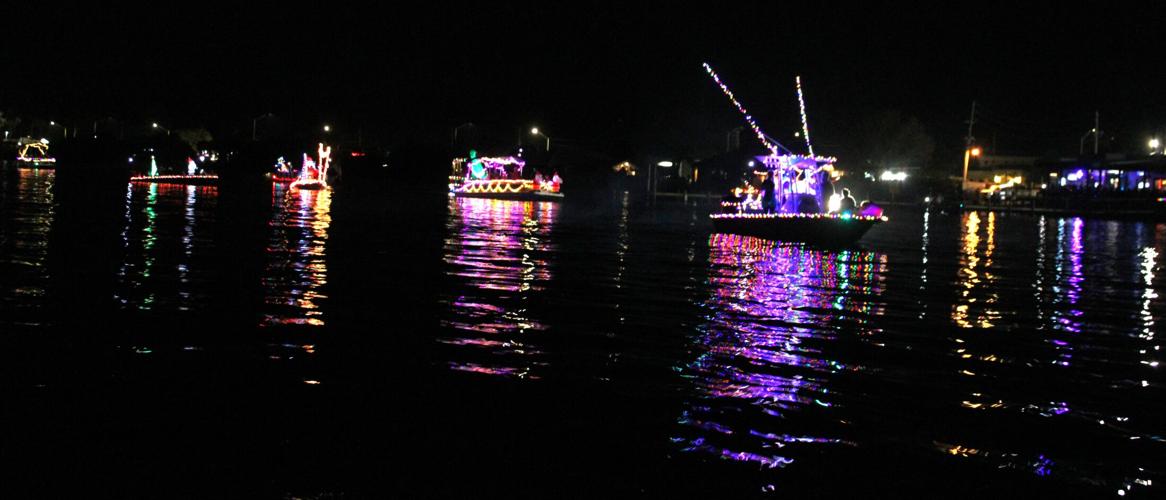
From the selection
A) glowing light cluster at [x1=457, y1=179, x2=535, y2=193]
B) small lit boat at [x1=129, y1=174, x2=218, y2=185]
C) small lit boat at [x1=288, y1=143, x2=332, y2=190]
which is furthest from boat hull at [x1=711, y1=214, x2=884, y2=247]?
small lit boat at [x1=129, y1=174, x2=218, y2=185]

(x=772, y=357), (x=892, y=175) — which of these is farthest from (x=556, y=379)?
(x=892, y=175)

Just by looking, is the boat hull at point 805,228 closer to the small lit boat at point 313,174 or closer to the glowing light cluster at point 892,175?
the small lit boat at point 313,174

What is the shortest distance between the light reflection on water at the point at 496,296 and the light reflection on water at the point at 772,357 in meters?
1.61

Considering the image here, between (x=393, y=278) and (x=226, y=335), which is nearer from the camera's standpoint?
(x=226, y=335)

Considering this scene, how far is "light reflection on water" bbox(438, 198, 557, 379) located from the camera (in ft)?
30.3

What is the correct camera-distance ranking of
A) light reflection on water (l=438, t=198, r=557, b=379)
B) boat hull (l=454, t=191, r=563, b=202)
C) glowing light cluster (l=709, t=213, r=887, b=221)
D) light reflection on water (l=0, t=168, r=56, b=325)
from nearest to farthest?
light reflection on water (l=438, t=198, r=557, b=379)
light reflection on water (l=0, t=168, r=56, b=325)
glowing light cluster (l=709, t=213, r=887, b=221)
boat hull (l=454, t=191, r=563, b=202)

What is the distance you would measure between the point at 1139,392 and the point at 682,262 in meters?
11.5

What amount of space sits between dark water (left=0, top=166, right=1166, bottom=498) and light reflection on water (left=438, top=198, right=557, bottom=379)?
0.07m

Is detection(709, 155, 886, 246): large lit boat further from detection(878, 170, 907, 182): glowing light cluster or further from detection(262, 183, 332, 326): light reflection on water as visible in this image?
detection(878, 170, 907, 182): glowing light cluster

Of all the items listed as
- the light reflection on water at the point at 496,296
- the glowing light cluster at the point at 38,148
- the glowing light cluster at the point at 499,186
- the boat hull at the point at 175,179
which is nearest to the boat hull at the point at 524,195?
the glowing light cluster at the point at 499,186

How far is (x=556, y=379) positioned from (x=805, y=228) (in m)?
19.6

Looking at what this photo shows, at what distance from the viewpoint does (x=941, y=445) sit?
22.5 ft

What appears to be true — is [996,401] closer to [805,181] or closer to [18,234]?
[18,234]

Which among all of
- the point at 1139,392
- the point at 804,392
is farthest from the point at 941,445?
the point at 1139,392
